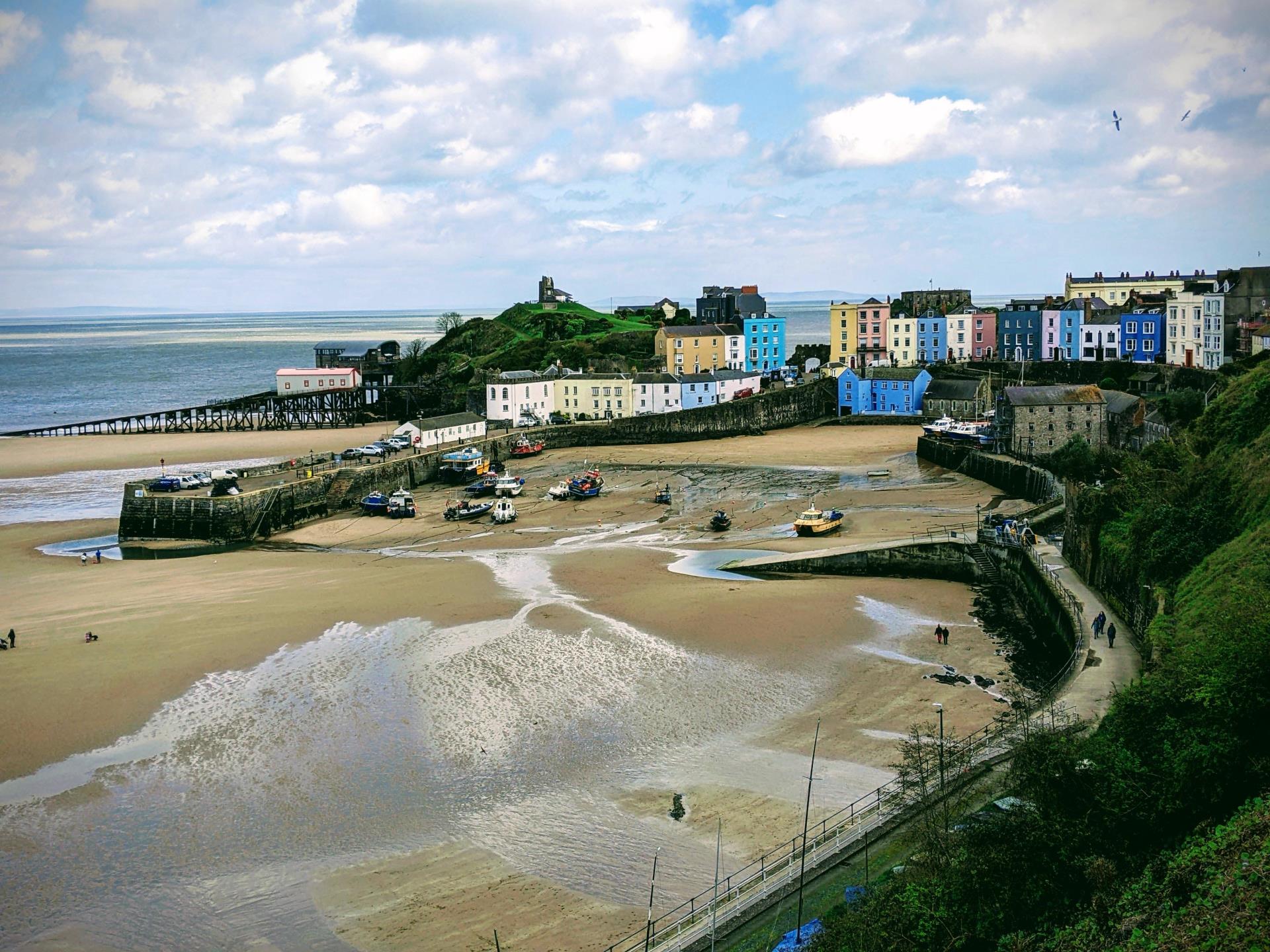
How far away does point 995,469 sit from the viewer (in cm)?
4244

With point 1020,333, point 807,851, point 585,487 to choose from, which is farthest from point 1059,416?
point 807,851

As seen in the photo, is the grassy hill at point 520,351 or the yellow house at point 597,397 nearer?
the yellow house at point 597,397

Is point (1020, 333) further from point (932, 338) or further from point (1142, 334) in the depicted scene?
point (1142, 334)

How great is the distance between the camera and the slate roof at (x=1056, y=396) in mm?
42750

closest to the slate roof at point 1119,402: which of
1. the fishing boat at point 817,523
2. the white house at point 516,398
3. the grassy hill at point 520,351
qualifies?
the fishing boat at point 817,523

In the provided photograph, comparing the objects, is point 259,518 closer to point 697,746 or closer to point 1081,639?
point 697,746

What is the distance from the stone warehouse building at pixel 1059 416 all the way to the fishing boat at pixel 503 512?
794 inches

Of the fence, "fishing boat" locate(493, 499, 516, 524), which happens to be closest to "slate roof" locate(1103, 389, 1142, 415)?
"fishing boat" locate(493, 499, 516, 524)

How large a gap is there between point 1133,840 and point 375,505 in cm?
3459

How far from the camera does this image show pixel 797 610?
2630cm

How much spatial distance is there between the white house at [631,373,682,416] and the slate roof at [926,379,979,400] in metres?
14.6

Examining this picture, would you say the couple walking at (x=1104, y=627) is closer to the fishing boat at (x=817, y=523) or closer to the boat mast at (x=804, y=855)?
the boat mast at (x=804, y=855)

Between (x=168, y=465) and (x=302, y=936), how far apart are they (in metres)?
44.9

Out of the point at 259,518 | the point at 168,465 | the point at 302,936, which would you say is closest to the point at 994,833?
the point at 302,936
